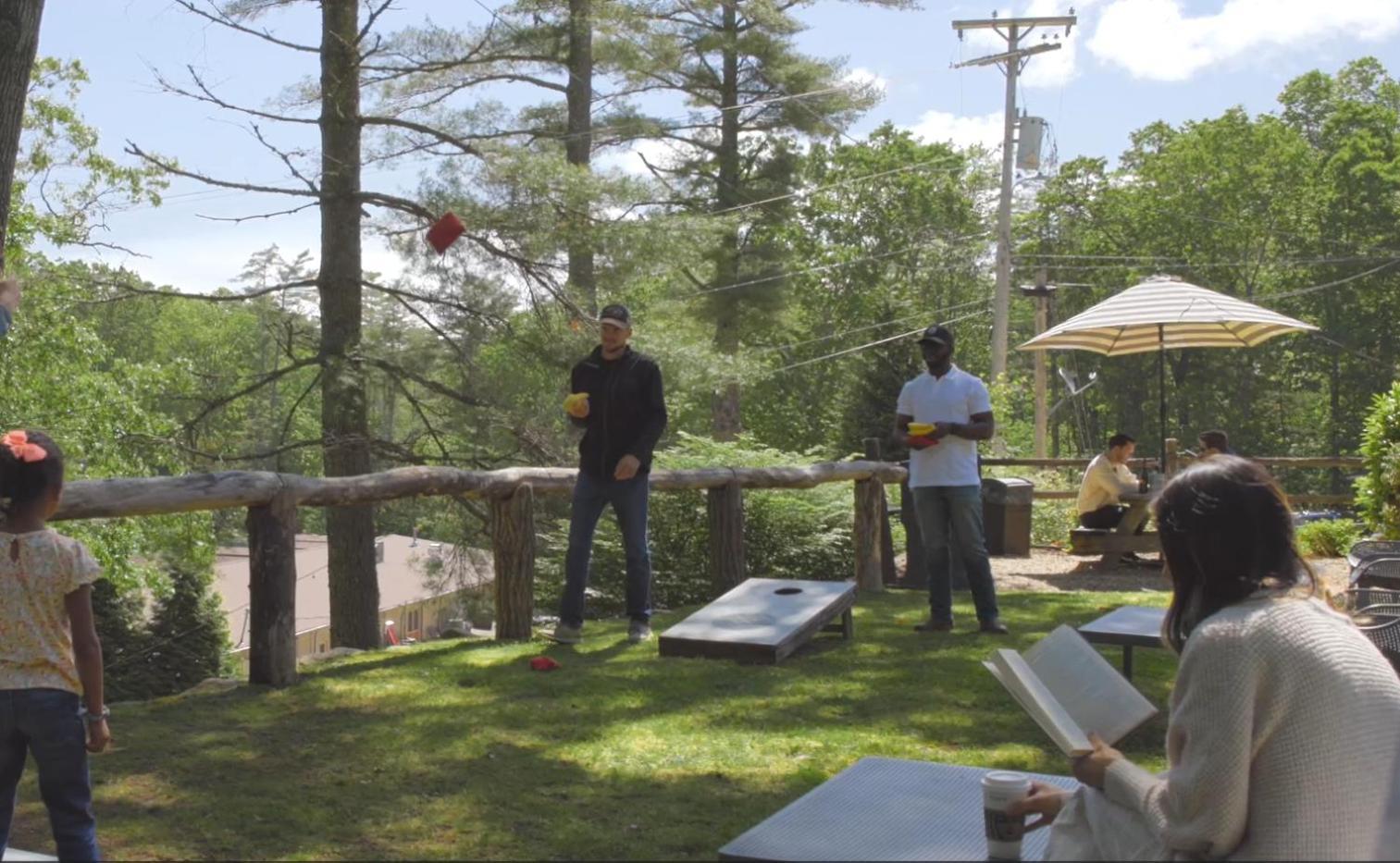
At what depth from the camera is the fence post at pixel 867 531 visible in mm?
10906

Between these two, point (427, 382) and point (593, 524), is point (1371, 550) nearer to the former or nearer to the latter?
point (593, 524)

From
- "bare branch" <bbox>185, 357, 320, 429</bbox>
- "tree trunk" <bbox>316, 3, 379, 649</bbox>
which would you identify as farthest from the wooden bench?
"bare branch" <bbox>185, 357, 320, 429</bbox>

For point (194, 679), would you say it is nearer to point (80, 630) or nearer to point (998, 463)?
point (998, 463)

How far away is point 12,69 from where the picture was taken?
5098 mm

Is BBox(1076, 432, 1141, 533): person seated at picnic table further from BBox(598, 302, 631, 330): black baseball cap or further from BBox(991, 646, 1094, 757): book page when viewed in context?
BBox(991, 646, 1094, 757): book page

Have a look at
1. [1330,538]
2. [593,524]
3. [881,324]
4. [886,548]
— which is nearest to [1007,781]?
[593,524]

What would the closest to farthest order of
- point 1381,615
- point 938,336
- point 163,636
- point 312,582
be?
point 1381,615 < point 938,336 < point 163,636 < point 312,582

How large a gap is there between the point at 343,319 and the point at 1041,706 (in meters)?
12.6

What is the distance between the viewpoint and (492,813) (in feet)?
14.0

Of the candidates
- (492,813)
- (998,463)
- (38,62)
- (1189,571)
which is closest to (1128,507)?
(998,463)

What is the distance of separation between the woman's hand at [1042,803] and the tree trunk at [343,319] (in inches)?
463

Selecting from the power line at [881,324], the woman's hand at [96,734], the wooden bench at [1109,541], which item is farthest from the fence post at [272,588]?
the power line at [881,324]

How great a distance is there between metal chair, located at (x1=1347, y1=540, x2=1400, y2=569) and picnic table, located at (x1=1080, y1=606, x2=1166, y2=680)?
3.69 feet

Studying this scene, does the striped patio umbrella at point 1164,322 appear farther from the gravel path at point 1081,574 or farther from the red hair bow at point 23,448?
the red hair bow at point 23,448
